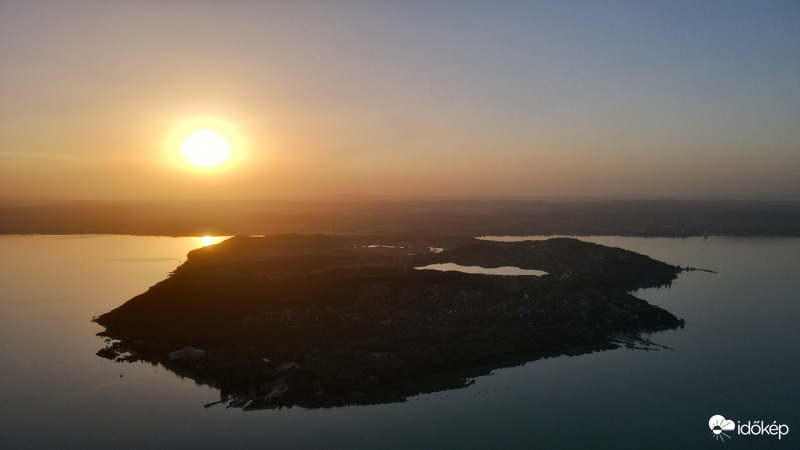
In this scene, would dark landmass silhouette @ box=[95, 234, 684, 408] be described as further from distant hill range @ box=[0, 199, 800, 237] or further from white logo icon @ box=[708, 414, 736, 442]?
distant hill range @ box=[0, 199, 800, 237]

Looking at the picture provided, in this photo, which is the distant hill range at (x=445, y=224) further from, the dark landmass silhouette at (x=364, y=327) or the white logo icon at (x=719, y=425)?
the white logo icon at (x=719, y=425)

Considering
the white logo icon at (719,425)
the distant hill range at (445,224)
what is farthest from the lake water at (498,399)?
the distant hill range at (445,224)

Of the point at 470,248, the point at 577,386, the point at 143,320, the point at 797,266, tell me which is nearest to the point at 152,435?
the point at 143,320

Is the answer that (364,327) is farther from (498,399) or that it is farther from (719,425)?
(719,425)

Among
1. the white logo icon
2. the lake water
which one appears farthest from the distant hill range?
the white logo icon

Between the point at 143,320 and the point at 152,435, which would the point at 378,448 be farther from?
the point at 143,320

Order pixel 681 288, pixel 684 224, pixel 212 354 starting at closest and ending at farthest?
pixel 212 354 → pixel 681 288 → pixel 684 224

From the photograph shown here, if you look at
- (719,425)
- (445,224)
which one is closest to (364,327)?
(719,425)
